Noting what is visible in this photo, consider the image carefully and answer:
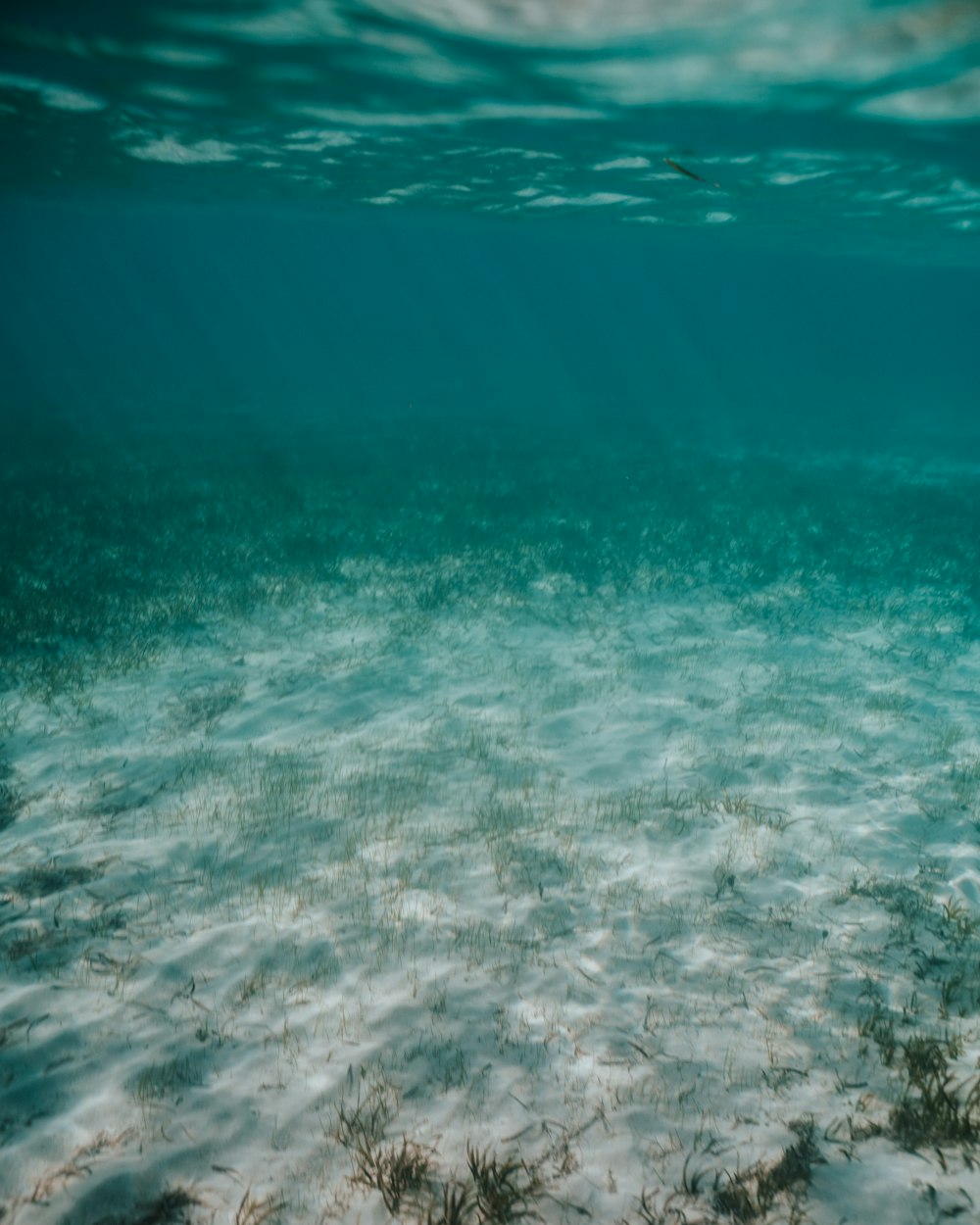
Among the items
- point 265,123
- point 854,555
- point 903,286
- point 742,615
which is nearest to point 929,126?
point 854,555

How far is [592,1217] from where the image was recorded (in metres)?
2.92

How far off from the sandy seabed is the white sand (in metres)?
0.02

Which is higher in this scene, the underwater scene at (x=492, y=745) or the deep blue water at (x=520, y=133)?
the deep blue water at (x=520, y=133)

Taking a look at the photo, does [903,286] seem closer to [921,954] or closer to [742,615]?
[742,615]

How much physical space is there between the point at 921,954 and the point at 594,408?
1508 inches

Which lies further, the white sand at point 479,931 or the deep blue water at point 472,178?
the deep blue water at point 472,178

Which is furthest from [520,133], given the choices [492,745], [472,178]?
[492,745]

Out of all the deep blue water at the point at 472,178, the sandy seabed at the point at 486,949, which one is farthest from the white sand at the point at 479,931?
the deep blue water at the point at 472,178

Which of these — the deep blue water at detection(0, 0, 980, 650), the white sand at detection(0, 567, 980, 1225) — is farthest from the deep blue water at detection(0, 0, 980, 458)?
the white sand at detection(0, 567, 980, 1225)

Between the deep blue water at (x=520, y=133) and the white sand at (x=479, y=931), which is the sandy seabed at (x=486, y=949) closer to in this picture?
the white sand at (x=479, y=931)

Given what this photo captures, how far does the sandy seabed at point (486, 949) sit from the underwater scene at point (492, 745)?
0.03 metres

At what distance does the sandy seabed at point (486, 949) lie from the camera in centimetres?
310

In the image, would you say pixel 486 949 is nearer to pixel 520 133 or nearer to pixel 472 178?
pixel 520 133

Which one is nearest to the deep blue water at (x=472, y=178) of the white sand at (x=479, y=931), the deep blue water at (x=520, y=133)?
the deep blue water at (x=520, y=133)
